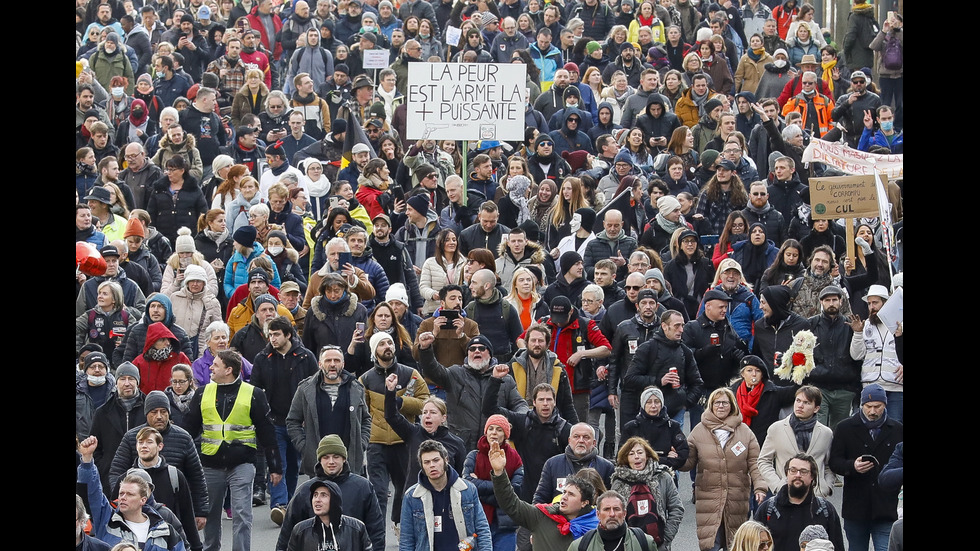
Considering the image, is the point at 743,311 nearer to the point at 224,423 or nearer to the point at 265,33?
the point at 224,423

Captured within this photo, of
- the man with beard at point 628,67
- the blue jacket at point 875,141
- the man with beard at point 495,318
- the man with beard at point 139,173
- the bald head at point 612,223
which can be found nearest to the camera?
the man with beard at point 495,318

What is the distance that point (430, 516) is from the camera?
1194 centimetres

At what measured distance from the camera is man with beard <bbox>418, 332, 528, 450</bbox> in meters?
13.5

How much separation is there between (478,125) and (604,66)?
24.5 feet

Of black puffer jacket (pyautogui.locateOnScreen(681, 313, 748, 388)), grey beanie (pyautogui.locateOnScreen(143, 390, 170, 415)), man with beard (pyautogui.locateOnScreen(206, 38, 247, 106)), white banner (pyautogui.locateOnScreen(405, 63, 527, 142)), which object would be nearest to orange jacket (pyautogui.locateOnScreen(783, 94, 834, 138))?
white banner (pyautogui.locateOnScreen(405, 63, 527, 142))

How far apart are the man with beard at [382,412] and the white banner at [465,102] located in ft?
16.6

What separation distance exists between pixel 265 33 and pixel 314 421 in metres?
14.9

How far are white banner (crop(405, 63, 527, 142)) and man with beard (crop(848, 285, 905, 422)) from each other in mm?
5108

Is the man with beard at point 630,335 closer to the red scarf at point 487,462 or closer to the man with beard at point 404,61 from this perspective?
the red scarf at point 487,462

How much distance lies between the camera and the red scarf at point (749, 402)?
13.9m

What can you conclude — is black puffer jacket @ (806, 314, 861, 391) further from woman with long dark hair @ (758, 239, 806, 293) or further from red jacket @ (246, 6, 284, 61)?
red jacket @ (246, 6, 284, 61)

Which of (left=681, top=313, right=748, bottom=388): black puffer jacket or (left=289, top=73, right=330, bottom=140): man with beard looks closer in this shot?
(left=681, top=313, right=748, bottom=388): black puffer jacket

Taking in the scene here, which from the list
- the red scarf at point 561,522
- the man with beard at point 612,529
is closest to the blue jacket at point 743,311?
the red scarf at point 561,522
